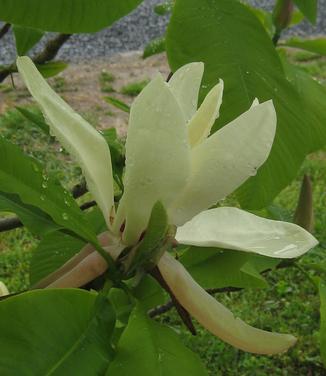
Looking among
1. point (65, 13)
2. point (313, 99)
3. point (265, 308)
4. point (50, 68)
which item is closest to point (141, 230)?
point (65, 13)

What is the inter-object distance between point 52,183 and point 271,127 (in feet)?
0.67

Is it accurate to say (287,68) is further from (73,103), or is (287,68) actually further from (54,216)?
(73,103)

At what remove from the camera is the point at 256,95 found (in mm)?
885

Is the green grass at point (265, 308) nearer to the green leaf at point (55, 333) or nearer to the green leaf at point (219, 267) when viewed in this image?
the green leaf at point (219, 267)

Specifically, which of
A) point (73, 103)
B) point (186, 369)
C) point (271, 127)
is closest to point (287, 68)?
point (271, 127)

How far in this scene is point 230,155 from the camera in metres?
0.62

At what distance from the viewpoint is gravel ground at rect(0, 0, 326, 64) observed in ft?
20.2

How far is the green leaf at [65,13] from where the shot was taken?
2.29 ft

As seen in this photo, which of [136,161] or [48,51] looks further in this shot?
[48,51]

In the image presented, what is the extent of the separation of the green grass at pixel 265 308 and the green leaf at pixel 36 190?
1794 millimetres

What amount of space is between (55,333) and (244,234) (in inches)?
8.5

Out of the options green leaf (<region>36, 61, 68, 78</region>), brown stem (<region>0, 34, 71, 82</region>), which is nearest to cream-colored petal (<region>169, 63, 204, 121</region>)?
brown stem (<region>0, 34, 71, 82</region>)

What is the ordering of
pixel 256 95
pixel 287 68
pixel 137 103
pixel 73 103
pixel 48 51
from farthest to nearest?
1. pixel 73 103
2. pixel 48 51
3. pixel 287 68
4. pixel 256 95
5. pixel 137 103

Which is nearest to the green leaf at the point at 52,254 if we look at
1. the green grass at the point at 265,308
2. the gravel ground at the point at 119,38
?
the green grass at the point at 265,308
